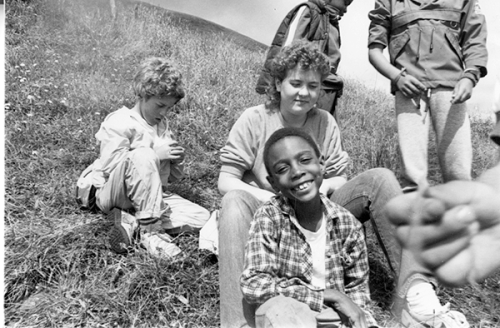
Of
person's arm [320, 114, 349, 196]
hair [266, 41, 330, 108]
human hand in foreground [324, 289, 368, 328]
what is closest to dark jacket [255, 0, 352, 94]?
hair [266, 41, 330, 108]

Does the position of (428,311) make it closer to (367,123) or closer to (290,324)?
(290,324)

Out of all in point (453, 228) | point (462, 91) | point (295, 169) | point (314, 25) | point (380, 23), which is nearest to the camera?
point (453, 228)

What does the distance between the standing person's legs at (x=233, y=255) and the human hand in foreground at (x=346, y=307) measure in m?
0.14

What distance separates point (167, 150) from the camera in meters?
1.33

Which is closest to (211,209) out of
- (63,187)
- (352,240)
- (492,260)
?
(63,187)

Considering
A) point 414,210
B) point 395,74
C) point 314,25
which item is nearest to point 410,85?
point 395,74

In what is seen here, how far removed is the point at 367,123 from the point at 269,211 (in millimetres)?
765

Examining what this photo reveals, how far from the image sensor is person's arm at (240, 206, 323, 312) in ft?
2.83

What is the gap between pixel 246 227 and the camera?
0.97 meters

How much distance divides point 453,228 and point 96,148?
1595 mm

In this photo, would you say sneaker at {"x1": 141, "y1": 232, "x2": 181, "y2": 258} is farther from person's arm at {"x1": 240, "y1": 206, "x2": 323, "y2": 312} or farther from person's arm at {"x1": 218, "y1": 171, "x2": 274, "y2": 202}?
person's arm at {"x1": 240, "y1": 206, "x2": 323, "y2": 312}

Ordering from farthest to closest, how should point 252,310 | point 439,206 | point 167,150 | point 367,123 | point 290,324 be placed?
point 367,123 < point 167,150 < point 252,310 < point 290,324 < point 439,206

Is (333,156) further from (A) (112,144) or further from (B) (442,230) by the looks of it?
(B) (442,230)

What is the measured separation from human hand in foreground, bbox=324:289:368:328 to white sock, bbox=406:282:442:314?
0.34ft
